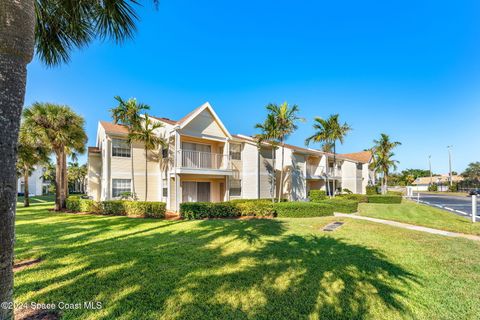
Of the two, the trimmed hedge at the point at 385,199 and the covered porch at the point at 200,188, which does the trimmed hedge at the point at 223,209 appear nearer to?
the covered porch at the point at 200,188

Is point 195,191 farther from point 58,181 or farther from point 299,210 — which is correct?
point 58,181

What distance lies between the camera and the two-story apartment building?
17703mm

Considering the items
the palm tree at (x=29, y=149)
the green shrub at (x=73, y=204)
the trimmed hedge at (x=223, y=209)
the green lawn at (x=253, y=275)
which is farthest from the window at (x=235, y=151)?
the palm tree at (x=29, y=149)

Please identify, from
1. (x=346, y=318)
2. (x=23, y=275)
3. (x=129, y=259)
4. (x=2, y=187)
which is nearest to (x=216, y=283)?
(x=346, y=318)

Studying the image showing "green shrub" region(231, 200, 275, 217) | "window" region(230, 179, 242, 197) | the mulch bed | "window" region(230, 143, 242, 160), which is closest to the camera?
the mulch bed

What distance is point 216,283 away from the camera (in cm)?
485

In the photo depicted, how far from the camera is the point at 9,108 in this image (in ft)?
7.25

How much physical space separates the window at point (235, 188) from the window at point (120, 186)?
8.67 meters

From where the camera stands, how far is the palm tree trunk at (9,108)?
2.13 m

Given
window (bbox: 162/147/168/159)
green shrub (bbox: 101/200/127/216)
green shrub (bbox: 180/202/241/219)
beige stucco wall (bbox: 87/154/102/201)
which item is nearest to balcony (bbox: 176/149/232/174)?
window (bbox: 162/147/168/159)

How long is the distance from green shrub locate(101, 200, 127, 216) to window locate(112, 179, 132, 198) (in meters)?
2.45

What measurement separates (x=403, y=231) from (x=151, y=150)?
1787 cm

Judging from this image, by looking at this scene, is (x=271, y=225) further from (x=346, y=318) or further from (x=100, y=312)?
(x=100, y=312)

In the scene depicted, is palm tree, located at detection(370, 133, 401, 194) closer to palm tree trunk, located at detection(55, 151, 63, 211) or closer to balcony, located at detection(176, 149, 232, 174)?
balcony, located at detection(176, 149, 232, 174)
